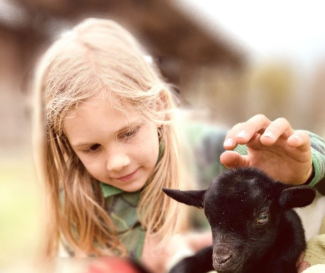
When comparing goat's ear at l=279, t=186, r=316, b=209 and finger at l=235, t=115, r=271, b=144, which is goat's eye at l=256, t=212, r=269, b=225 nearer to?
goat's ear at l=279, t=186, r=316, b=209

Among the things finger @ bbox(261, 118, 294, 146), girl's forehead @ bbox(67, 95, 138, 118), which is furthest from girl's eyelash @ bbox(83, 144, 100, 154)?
finger @ bbox(261, 118, 294, 146)

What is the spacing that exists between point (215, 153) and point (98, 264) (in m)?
0.56

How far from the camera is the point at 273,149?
4.06 ft

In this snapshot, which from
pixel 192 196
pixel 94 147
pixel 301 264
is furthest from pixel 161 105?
pixel 301 264

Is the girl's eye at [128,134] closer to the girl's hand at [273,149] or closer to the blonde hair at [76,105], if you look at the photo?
the blonde hair at [76,105]

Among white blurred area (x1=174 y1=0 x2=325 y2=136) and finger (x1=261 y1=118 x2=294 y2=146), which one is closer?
finger (x1=261 y1=118 x2=294 y2=146)

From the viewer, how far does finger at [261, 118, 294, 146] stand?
1.09 meters

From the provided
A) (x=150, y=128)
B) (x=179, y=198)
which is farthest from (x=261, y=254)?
(x=150, y=128)

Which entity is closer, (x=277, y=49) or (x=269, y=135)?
(x=269, y=135)

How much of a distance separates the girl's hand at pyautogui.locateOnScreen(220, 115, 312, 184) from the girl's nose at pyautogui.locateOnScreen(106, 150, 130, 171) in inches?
11.6

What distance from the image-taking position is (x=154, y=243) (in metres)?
1.42

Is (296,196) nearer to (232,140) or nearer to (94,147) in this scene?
(232,140)

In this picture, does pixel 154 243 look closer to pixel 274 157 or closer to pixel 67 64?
pixel 274 157

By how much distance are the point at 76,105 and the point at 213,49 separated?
45 cm
